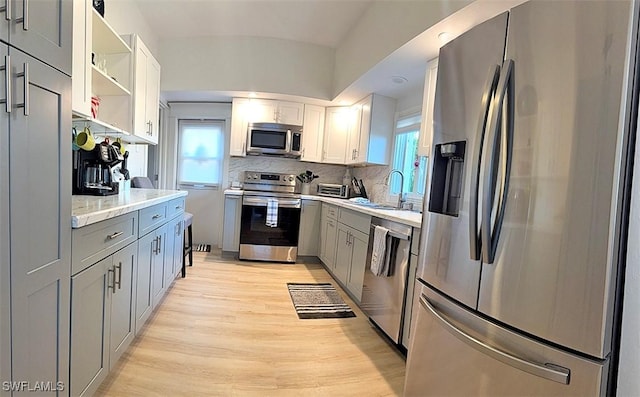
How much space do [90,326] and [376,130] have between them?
10.1 ft

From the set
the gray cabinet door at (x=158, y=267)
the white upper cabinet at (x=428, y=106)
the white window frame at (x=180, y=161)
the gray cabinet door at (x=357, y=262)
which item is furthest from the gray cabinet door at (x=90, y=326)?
the white window frame at (x=180, y=161)

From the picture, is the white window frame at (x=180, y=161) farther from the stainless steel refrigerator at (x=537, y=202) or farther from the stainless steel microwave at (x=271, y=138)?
the stainless steel refrigerator at (x=537, y=202)

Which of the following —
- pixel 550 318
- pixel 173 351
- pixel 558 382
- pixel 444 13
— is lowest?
pixel 173 351

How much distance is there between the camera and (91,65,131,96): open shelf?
196 centimetres

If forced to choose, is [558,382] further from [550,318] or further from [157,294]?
[157,294]

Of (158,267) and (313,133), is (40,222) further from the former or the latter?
(313,133)

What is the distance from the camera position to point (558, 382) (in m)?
0.89

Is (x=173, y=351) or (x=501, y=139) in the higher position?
(x=501, y=139)

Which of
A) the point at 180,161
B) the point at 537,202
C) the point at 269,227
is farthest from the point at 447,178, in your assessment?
the point at 180,161

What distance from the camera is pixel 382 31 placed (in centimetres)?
249

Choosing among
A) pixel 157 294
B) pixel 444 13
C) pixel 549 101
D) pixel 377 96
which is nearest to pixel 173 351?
pixel 157 294

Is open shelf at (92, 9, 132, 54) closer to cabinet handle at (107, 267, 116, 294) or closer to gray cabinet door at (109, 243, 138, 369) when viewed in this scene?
gray cabinet door at (109, 243, 138, 369)

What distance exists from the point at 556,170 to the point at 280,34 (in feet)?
11.7

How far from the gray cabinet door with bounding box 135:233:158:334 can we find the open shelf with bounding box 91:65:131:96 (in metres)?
1.14
